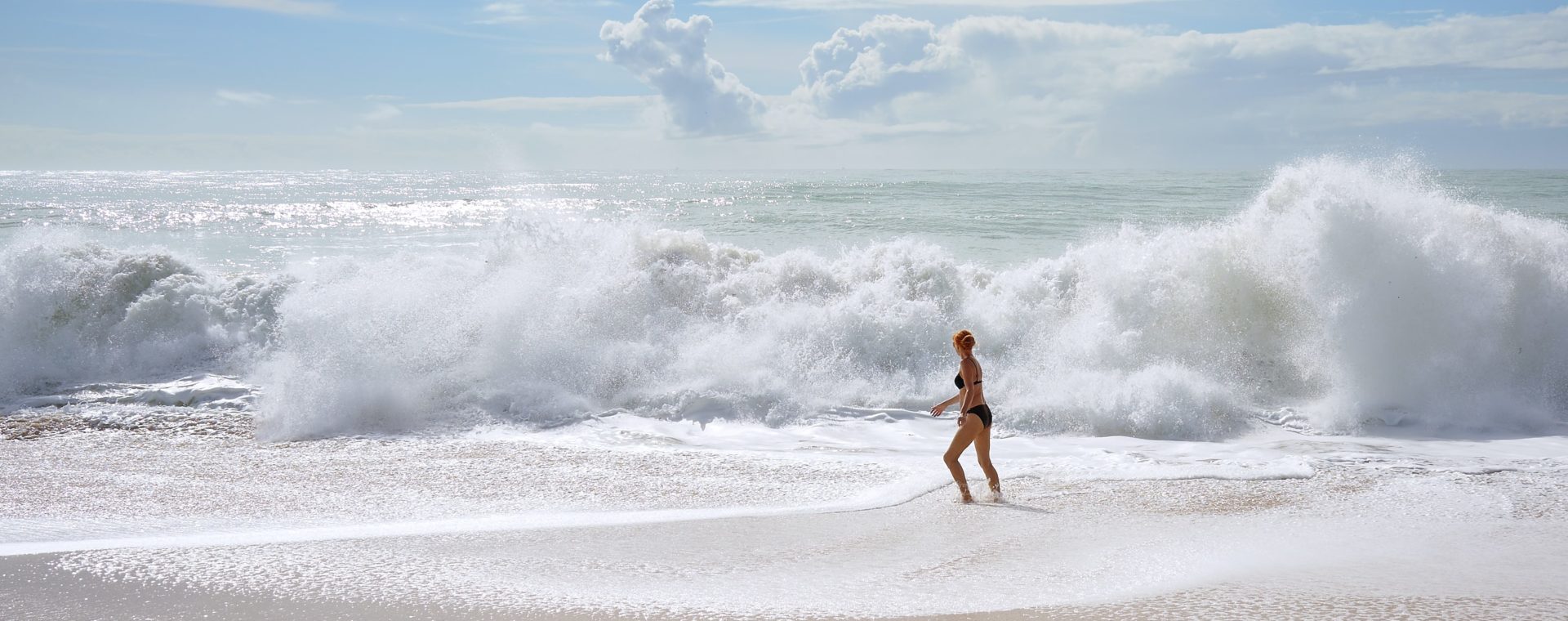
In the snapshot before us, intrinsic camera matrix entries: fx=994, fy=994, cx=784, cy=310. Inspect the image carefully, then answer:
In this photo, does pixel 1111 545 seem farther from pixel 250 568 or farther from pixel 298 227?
pixel 298 227

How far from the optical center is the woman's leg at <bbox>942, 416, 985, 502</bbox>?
573 centimetres

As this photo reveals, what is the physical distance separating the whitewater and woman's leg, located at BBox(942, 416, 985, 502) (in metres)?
0.13

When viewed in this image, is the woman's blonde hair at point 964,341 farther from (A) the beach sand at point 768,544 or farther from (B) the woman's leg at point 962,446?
(A) the beach sand at point 768,544

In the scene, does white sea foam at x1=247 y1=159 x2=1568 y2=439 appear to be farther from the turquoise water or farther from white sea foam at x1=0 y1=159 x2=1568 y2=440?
the turquoise water

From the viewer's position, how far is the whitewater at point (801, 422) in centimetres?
448

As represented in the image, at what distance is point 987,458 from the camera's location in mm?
5902

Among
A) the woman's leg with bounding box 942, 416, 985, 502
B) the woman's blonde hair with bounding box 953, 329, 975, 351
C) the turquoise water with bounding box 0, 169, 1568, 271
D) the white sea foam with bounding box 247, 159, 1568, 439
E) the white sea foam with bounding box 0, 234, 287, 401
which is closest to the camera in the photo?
the woman's blonde hair with bounding box 953, 329, 975, 351

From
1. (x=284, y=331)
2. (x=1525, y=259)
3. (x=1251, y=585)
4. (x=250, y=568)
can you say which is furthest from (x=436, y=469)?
(x=1525, y=259)

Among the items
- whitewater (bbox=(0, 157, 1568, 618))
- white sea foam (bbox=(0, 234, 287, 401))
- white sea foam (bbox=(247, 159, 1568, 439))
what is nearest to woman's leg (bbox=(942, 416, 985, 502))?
whitewater (bbox=(0, 157, 1568, 618))

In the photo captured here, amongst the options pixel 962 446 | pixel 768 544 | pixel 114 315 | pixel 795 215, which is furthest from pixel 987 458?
pixel 795 215

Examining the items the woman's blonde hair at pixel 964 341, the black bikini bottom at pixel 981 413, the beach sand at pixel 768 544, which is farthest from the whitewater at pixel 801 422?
the woman's blonde hair at pixel 964 341

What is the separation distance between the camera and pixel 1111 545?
192 inches

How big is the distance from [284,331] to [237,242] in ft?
55.1

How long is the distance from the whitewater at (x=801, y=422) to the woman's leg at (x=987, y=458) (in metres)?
0.28
